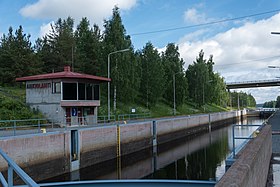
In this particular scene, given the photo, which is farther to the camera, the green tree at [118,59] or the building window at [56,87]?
the green tree at [118,59]

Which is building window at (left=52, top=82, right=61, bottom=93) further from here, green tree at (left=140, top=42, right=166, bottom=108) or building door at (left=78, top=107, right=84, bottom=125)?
green tree at (left=140, top=42, right=166, bottom=108)

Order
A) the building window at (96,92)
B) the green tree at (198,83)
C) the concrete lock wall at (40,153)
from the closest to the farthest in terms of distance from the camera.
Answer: the concrete lock wall at (40,153)
the building window at (96,92)
the green tree at (198,83)

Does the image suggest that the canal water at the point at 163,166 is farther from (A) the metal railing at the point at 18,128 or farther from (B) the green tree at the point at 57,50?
(B) the green tree at the point at 57,50

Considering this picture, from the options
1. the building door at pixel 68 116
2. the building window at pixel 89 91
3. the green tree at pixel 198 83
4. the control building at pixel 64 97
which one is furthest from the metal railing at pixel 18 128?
the green tree at pixel 198 83

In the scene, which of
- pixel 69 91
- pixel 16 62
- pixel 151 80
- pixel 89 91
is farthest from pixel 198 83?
pixel 69 91

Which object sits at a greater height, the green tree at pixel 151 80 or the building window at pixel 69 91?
the green tree at pixel 151 80

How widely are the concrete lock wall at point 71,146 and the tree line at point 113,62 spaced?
9.86 m

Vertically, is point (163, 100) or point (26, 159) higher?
point (163, 100)

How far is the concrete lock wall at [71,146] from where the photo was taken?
49.8ft

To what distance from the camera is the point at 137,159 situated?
23.1m

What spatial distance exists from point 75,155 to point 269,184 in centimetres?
1239

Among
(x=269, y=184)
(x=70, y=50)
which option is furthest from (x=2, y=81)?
(x=269, y=184)

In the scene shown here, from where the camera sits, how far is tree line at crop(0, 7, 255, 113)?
3697 cm

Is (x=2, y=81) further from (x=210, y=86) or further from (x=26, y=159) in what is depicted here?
(x=210, y=86)
